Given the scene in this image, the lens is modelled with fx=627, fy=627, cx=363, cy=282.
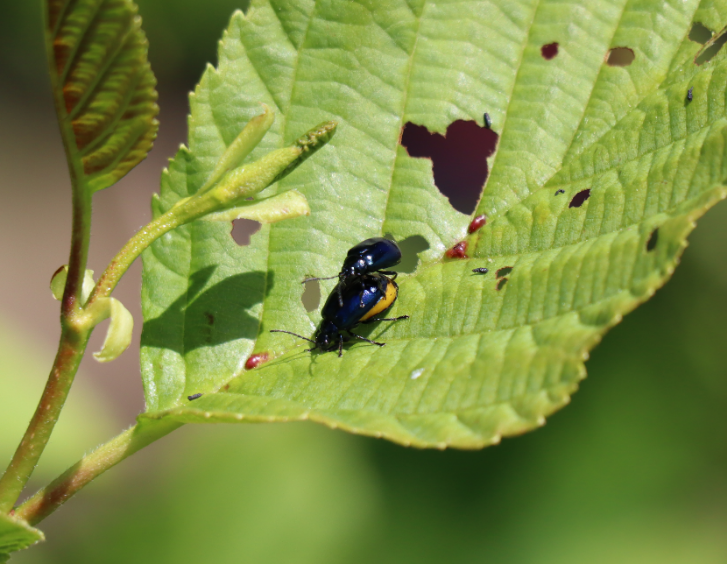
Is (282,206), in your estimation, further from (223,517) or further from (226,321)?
(223,517)

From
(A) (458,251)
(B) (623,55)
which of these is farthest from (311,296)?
(B) (623,55)

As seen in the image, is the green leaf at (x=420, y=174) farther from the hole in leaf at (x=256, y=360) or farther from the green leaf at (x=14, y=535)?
the green leaf at (x=14, y=535)

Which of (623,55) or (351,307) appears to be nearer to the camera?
(623,55)

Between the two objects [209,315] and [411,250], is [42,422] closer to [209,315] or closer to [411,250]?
[209,315]

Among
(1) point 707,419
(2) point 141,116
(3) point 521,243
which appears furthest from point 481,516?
(2) point 141,116

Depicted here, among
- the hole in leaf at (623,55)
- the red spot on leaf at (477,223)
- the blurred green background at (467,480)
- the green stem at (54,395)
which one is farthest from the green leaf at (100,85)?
the blurred green background at (467,480)

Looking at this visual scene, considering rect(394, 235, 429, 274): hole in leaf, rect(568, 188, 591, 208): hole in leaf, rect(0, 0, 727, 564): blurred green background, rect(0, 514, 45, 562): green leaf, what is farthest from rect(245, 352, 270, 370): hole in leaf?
rect(0, 0, 727, 564): blurred green background

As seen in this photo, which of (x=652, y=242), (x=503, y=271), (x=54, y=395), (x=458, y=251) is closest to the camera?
(x=54, y=395)
